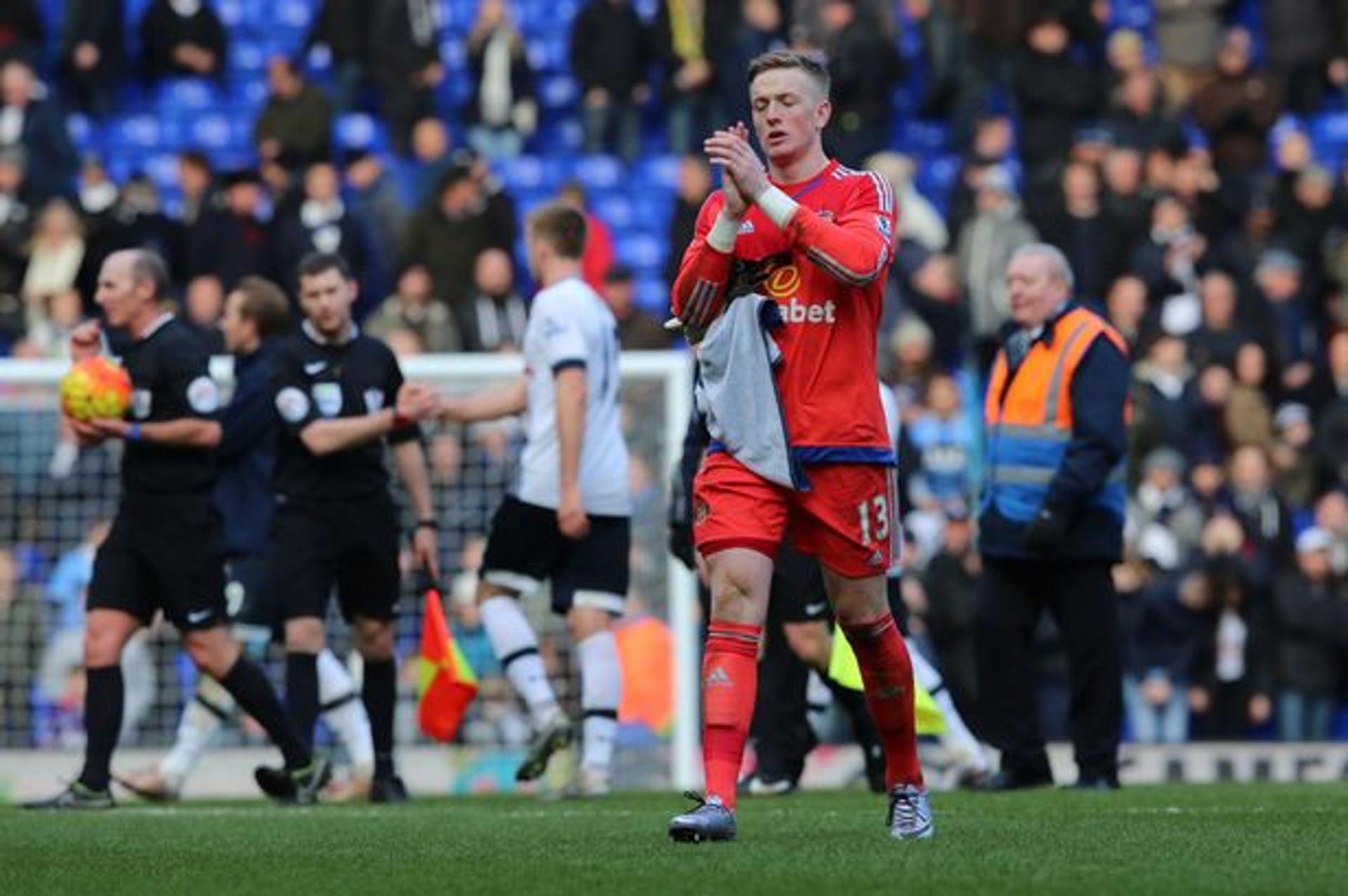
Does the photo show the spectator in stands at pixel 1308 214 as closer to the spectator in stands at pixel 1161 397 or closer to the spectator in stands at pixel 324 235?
the spectator in stands at pixel 1161 397

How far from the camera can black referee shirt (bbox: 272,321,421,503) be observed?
12.0 metres

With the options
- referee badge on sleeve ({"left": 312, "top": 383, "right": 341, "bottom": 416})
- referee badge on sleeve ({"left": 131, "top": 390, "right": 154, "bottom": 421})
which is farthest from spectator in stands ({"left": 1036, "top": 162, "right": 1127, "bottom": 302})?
referee badge on sleeve ({"left": 131, "top": 390, "right": 154, "bottom": 421})

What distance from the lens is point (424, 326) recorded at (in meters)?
20.0

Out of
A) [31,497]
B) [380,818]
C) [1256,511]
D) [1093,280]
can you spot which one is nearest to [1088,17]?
[1093,280]

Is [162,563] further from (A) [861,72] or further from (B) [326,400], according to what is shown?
(A) [861,72]

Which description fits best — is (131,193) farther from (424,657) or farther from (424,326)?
(424,657)

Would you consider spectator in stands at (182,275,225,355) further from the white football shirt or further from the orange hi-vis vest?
the orange hi-vis vest

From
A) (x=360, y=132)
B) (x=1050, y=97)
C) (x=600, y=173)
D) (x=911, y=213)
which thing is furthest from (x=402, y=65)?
(x=1050, y=97)

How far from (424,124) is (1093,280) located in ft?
18.1

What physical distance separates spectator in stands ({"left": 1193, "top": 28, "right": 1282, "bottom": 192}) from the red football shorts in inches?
605

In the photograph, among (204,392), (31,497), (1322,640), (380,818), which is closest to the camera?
(380,818)

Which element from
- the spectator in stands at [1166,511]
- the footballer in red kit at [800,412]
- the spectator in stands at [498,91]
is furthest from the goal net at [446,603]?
the spectator in stands at [498,91]

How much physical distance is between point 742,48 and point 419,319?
15.4 feet

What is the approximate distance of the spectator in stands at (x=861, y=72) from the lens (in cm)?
2311
